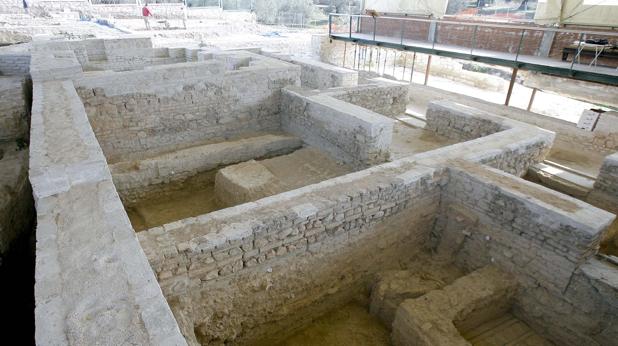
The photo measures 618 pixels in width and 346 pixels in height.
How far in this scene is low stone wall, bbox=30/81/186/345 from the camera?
79.2 inches

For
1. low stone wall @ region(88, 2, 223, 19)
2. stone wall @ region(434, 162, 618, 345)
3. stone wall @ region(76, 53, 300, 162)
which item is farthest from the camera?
low stone wall @ region(88, 2, 223, 19)

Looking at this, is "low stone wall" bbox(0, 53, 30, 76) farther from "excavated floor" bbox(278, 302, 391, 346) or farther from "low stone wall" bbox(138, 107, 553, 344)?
"excavated floor" bbox(278, 302, 391, 346)

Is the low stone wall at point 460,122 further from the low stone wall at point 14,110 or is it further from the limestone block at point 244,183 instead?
the low stone wall at point 14,110

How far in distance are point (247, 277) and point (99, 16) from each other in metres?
24.2

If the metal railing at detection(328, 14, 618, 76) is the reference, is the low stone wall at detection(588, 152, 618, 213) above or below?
below

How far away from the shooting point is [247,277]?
3912 millimetres

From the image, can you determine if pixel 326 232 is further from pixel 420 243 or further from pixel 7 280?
pixel 7 280

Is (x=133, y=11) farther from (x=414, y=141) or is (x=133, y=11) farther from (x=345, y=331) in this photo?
(x=345, y=331)

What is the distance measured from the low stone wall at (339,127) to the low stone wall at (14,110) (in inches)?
199

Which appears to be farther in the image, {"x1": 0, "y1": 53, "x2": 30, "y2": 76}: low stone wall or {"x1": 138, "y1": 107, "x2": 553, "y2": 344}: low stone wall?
{"x1": 0, "y1": 53, "x2": 30, "y2": 76}: low stone wall

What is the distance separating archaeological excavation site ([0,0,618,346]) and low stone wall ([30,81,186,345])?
0.01 m

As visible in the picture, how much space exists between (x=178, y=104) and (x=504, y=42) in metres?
9.61

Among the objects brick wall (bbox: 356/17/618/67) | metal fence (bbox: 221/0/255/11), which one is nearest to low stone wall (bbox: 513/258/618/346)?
brick wall (bbox: 356/17/618/67)

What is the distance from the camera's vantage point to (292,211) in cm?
397
